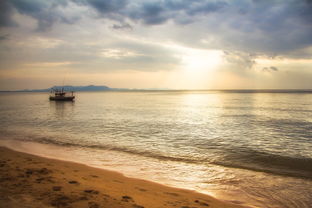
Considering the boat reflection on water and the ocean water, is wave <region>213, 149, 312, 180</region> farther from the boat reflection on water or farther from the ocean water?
the boat reflection on water

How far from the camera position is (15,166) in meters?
10.0

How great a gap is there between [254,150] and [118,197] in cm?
1268

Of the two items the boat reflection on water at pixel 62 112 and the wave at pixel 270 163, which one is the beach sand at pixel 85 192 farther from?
the boat reflection on water at pixel 62 112

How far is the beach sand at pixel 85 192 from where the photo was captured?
20.1 feet

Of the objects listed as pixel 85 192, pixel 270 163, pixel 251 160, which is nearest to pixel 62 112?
pixel 251 160

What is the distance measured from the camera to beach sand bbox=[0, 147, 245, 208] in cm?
613

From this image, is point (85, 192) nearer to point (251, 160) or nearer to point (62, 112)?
point (251, 160)

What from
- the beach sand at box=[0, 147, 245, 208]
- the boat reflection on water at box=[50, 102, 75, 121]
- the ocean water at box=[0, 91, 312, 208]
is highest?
the beach sand at box=[0, 147, 245, 208]

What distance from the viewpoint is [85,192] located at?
22.9ft

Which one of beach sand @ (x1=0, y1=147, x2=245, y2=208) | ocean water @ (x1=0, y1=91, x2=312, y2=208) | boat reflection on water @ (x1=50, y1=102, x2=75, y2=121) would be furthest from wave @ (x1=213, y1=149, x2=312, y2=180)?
boat reflection on water @ (x1=50, y1=102, x2=75, y2=121)

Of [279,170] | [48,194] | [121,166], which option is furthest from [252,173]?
[48,194]

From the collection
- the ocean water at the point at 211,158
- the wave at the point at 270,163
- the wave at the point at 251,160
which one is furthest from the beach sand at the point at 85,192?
the wave at the point at 270,163

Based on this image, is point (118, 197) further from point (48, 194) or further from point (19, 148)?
point (19, 148)

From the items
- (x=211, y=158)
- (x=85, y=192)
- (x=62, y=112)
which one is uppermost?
(x=85, y=192)
